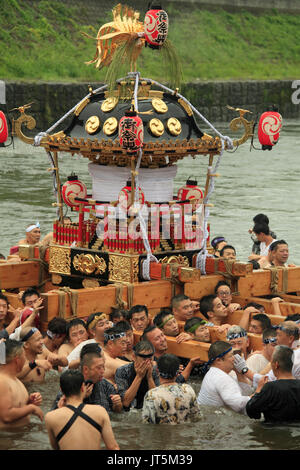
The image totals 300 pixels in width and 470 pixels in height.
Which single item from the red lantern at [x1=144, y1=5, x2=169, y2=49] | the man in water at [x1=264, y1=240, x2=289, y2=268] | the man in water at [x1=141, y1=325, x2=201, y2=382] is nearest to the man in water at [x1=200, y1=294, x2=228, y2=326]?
the man in water at [x1=141, y1=325, x2=201, y2=382]

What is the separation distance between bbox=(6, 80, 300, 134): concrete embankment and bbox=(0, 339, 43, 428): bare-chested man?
22012 mm

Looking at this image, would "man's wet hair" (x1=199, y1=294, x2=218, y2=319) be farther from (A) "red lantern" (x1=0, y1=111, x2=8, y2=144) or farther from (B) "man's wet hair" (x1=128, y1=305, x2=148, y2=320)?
(A) "red lantern" (x1=0, y1=111, x2=8, y2=144)

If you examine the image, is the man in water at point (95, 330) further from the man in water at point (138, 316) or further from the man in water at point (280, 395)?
the man in water at point (280, 395)

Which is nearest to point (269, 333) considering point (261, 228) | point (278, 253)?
point (278, 253)

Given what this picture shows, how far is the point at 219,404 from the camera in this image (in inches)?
370

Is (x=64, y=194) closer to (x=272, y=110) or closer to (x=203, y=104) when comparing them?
(x=272, y=110)

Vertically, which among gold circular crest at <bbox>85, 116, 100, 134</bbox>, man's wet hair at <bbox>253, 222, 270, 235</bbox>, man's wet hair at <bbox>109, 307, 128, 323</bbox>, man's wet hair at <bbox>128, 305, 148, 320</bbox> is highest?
gold circular crest at <bbox>85, 116, 100, 134</bbox>

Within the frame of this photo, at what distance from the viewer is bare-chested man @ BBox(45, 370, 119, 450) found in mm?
7562

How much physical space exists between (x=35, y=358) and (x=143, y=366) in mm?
1313

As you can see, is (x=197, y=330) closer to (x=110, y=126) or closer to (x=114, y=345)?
(x=114, y=345)

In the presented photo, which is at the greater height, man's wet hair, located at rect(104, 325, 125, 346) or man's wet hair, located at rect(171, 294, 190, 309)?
man's wet hair, located at rect(171, 294, 190, 309)

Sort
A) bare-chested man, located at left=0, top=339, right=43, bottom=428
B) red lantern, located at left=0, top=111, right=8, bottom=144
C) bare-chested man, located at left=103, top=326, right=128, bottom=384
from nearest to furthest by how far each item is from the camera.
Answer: bare-chested man, located at left=0, top=339, right=43, bottom=428
bare-chested man, located at left=103, top=326, right=128, bottom=384
red lantern, located at left=0, top=111, right=8, bottom=144

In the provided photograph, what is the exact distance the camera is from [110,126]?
466 inches
